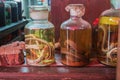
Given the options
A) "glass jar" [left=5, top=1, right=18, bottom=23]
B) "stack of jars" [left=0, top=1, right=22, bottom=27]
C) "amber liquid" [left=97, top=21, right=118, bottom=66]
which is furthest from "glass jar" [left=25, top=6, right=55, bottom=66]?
"glass jar" [left=5, top=1, right=18, bottom=23]

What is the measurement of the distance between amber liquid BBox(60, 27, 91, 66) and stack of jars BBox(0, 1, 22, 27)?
1.09 meters

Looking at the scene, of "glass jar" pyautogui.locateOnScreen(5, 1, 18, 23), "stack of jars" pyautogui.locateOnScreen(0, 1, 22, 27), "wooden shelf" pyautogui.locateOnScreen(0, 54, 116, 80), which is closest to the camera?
"wooden shelf" pyautogui.locateOnScreen(0, 54, 116, 80)

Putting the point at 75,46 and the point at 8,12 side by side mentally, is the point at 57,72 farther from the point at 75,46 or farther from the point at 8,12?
the point at 8,12

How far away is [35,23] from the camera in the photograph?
0.62 m

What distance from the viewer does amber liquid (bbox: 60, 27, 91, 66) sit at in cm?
58

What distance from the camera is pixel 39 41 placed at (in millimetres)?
581

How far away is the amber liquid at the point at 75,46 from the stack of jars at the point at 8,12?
1.09m

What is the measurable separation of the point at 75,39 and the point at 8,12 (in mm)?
1327

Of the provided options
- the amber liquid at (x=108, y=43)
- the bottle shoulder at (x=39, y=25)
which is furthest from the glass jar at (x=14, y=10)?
the amber liquid at (x=108, y=43)

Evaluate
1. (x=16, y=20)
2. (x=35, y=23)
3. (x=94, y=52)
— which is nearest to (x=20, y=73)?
(x=35, y=23)

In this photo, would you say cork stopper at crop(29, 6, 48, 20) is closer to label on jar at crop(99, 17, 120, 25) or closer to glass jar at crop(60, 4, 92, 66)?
glass jar at crop(60, 4, 92, 66)

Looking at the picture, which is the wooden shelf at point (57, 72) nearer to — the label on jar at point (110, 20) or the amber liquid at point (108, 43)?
the amber liquid at point (108, 43)

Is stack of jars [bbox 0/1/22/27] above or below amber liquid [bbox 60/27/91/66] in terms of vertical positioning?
above

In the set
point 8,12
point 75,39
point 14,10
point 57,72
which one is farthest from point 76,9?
point 14,10
